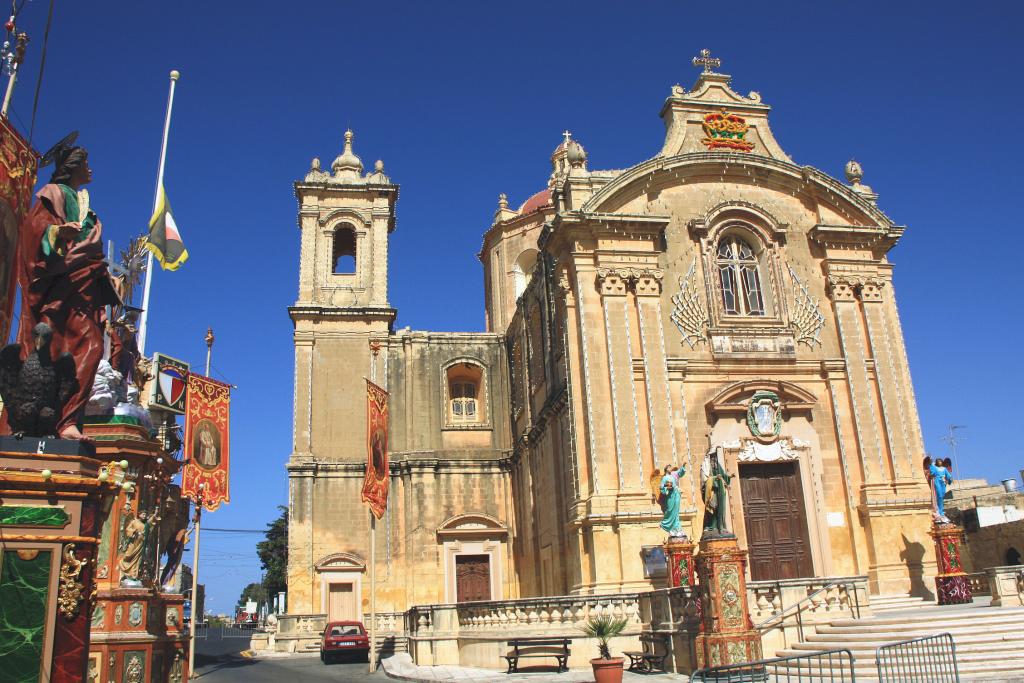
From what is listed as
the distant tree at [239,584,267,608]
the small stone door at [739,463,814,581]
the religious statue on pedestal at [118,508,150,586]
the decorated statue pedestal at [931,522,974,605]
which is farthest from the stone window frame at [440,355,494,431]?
the distant tree at [239,584,267,608]

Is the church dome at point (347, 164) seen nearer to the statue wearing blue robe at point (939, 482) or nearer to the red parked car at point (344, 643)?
the red parked car at point (344, 643)

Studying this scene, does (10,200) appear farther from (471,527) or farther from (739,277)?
(471,527)

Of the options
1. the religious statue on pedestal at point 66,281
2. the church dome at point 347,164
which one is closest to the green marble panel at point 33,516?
the religious statue on pedestal at point 66,281

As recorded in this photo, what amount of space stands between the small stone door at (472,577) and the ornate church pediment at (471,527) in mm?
761

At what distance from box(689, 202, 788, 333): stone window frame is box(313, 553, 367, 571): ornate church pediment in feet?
46.3

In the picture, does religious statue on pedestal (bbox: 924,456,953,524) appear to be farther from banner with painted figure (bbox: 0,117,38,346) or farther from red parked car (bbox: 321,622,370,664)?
banner with painted figure (bbox: 0,117,38,346)

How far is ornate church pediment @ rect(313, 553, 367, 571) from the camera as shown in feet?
91.1

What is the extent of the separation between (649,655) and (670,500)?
4.00 meters

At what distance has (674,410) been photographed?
21016 mm

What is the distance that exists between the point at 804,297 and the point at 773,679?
1248 cm

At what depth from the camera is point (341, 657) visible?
2392 centimetres

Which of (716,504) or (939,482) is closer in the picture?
(716,504)

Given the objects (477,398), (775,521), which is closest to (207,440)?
(477,398)

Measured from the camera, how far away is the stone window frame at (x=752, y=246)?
22312 mm
